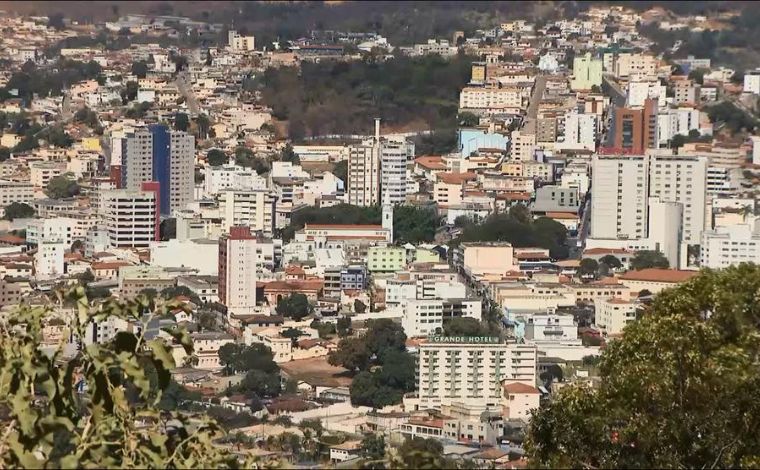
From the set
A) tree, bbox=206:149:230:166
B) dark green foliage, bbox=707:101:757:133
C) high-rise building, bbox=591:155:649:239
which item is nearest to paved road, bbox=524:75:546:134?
dark green foliage, bbox=707:101:757:133

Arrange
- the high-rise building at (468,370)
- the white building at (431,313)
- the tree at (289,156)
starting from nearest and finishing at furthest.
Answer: the high-rise building at (468,370) → the white building at (431,313) → the tree at (289,156)

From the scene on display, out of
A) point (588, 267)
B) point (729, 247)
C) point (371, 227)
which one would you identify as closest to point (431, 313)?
point (588, 267)

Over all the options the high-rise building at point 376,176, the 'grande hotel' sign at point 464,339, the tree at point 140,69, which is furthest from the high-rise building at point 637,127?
the 'grande hotel' sign at point 464,339

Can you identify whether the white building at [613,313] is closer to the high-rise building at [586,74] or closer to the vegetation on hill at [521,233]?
the vegetation on hill at [521,233]

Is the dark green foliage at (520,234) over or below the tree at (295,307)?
over

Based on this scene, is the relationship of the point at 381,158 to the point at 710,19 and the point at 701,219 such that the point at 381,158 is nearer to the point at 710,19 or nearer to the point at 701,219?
the point at 701,219

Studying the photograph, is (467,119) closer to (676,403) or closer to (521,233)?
(521,233)
